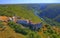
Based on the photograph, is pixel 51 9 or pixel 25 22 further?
pixel 51 9

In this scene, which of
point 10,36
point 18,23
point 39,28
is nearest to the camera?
point 10,36

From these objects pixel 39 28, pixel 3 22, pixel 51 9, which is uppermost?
pixel 3 22

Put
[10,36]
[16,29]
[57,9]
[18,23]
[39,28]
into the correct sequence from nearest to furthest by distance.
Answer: [10,36]
[16,29]
[18,23]
[39,28]
[57,9]

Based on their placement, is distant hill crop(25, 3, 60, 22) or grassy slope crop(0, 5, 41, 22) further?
distant hill crop(25, 3, 60, 22)

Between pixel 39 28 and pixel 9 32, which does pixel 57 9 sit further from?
pixel 9 32

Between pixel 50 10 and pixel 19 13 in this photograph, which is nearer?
pixel 19 13

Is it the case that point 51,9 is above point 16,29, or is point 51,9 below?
below

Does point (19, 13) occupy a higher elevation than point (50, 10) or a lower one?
higher

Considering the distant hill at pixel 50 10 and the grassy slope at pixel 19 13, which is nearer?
the grassy slope at pixel 19 13

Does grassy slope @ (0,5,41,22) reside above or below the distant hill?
above

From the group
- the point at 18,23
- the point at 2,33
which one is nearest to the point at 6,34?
the point at 2,33

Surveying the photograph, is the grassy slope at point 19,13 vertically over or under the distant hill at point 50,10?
over
